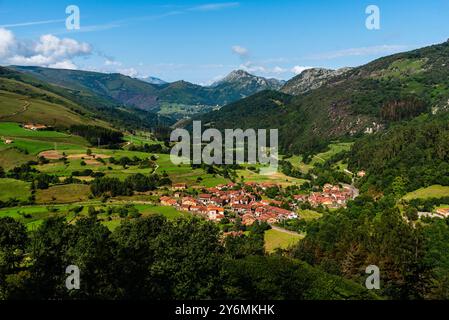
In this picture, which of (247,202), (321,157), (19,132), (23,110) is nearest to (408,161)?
(247,202)

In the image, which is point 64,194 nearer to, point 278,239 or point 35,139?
point 278,239

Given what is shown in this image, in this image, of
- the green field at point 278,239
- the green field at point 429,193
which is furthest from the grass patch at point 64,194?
the green field at point 429,193

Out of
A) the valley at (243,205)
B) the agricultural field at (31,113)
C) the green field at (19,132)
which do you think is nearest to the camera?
the valley at (243,205)

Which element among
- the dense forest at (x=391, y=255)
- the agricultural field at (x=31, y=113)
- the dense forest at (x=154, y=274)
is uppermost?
the agricultural field at (x=31, y=113)

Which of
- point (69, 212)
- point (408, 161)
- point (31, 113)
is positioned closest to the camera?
point (69, 212)

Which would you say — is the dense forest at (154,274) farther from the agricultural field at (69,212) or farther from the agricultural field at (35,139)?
the agricultural field at (35,139)

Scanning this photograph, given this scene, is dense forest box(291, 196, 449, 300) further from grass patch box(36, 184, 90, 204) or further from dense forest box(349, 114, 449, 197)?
grass patch box(36, 184, 90, 204)
